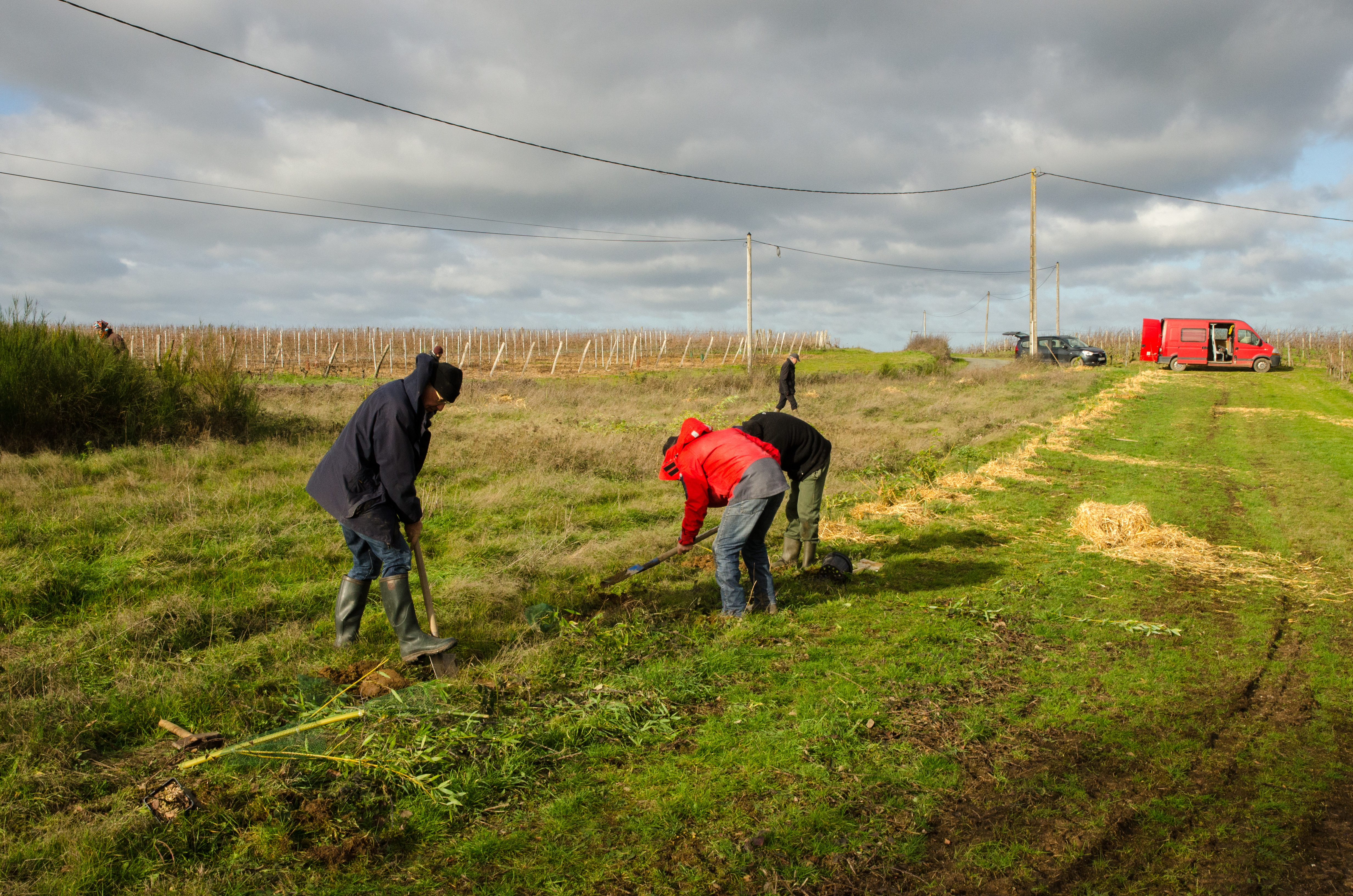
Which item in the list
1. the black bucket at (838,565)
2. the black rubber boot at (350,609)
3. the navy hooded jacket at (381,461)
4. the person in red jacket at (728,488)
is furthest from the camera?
the black bucket at (838,565)

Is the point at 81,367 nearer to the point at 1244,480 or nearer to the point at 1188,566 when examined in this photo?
the point at 1188,566

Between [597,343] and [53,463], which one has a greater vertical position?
[597,343]

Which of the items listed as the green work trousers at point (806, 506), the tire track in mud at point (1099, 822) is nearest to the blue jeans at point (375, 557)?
the tire track in mud at point (1099, 822)

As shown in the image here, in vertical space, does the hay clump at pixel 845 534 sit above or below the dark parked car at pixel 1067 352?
below

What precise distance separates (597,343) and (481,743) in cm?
5792

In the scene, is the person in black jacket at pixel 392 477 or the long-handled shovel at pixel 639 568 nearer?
the person in black jacket at pixel 392 477

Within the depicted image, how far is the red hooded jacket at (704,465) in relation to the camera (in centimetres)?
582

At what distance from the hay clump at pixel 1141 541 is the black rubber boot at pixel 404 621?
22.2 feet

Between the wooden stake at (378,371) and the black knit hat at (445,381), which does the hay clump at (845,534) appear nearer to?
the black knit hat at (445,381)

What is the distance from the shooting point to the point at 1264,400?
22609mm

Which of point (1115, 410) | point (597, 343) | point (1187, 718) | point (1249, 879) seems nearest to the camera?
point (1249, 879)

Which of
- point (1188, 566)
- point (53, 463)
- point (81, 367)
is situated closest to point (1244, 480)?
point (1188, 566)

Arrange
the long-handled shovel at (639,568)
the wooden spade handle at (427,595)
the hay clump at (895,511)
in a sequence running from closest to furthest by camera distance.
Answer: the wooden spade handle at (427,595) < the long-handled shovel at (639,568) < the hay clump at (895,511)

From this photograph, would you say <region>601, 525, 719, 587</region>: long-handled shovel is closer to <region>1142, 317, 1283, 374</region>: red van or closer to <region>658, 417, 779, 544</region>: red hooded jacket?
<region>658, 417, 779, 544</region>: red hooded jacket
